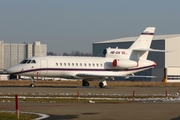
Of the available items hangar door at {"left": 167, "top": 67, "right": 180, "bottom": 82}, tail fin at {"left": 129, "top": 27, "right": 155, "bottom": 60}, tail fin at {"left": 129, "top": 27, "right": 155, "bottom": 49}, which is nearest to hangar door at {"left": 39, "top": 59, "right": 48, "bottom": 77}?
tail fin at {"left": 129, "top": 27, "right": 155, "bottom": 60}

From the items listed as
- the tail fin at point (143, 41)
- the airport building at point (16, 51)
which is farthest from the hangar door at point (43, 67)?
the airport building at point (16, 51)

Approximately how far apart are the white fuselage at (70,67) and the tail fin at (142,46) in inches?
34.5

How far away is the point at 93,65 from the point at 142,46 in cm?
713

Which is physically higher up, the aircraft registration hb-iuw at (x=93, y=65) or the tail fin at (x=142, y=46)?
the tail fin at (x=142, y=46)

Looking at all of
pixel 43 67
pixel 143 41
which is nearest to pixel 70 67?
pixel 43 67

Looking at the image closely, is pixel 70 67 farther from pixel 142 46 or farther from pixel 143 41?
Result: pixel 143 41

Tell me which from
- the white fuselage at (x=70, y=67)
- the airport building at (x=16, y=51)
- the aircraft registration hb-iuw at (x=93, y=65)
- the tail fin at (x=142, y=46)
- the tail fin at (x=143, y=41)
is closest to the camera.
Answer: the white fuselage at (x=70, y=67)

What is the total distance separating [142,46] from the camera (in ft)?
189

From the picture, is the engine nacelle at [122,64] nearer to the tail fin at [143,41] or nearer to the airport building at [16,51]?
the tail fin at [143,41]

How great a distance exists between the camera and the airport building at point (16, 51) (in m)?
160

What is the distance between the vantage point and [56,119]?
18.2 meters

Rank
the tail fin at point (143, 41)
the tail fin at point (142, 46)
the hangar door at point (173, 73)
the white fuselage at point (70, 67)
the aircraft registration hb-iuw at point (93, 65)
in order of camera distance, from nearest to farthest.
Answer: the white fuselage at point (70, 67), the aircraft registration hb-iuw at point (93, 65), the tail fin at point (142, 46), the tail fin at point (143, 41), the hangar door at point (173, 73)

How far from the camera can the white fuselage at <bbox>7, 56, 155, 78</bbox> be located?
50750 mm

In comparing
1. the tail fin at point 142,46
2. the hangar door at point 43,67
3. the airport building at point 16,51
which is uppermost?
the airport building at point 16,51
